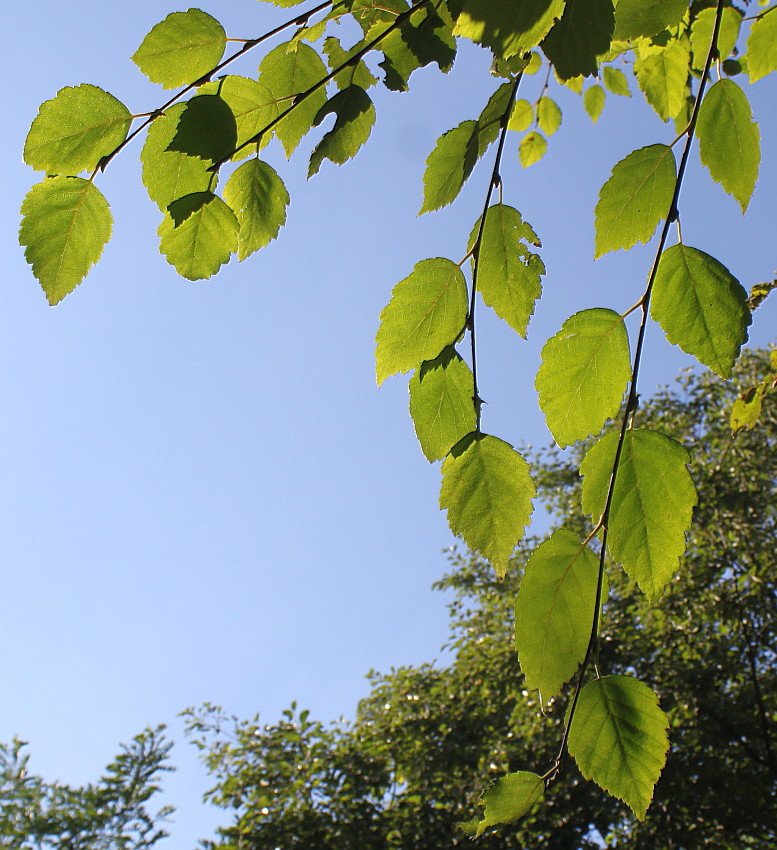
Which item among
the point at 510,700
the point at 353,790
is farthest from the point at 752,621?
the point at 353,790

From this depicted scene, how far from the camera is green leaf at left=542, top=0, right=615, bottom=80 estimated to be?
0.53 meters

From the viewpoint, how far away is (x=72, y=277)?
71cm

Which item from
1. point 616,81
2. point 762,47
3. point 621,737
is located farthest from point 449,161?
point 616,81

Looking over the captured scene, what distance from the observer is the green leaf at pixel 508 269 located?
0.74 metres

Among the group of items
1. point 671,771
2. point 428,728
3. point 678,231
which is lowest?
point 678,231

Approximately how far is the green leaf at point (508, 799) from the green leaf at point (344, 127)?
634mm

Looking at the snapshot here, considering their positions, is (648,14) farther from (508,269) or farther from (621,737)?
(621,737)

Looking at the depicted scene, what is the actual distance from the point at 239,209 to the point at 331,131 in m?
0.14

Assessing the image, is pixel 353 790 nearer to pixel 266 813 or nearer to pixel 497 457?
pixel 266 813

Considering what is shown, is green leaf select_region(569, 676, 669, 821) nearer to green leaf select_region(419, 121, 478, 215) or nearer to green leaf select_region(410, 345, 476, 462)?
green leaf select_region(410, 345, 476, 462)

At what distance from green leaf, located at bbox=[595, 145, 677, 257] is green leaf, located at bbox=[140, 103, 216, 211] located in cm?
40

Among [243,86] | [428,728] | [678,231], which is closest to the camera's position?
[678,231]

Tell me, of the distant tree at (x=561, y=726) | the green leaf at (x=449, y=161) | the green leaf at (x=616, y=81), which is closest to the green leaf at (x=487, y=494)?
the green leaf at (x=449, y=161)

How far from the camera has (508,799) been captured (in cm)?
60
